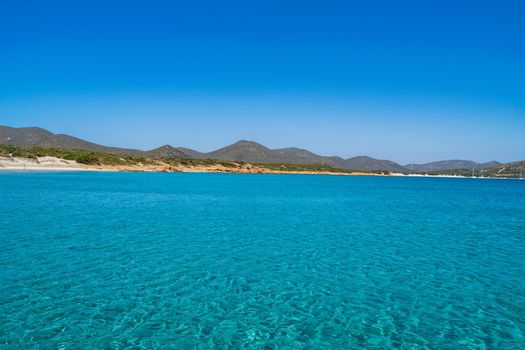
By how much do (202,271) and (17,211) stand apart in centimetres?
2926

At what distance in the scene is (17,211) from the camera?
3931 centimetres

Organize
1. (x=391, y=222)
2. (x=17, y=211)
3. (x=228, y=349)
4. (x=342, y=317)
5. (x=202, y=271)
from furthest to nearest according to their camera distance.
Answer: (x=391, y=222) → (x=17, y=211) → (x=202, y=271) → (x=342, y=317) → (x=228, y=349)

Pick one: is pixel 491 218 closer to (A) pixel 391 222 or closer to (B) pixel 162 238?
(A) pixel 391 222

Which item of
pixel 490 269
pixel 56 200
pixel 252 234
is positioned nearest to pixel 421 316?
pixel 490 269

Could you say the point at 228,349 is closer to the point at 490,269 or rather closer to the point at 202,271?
the point at 202,271

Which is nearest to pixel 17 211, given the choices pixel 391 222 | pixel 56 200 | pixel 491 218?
pixel 56 200

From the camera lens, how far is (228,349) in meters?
11.8

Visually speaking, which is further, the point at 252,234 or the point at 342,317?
the point at 252,234

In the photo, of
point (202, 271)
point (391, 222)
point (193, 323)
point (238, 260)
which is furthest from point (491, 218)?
point (193, 323)

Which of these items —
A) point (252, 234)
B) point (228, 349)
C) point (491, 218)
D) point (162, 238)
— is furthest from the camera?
point (491, 218)

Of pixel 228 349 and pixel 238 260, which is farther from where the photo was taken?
pixel 238 260

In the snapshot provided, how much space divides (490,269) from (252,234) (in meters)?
17.1

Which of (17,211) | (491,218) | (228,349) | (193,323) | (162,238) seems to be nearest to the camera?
(228,349)

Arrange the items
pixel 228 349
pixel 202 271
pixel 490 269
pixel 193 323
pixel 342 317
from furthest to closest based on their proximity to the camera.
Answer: pixel 490 269, pixel 202 271, pixel 342 317, pixel 193 323, pixel 228 349
